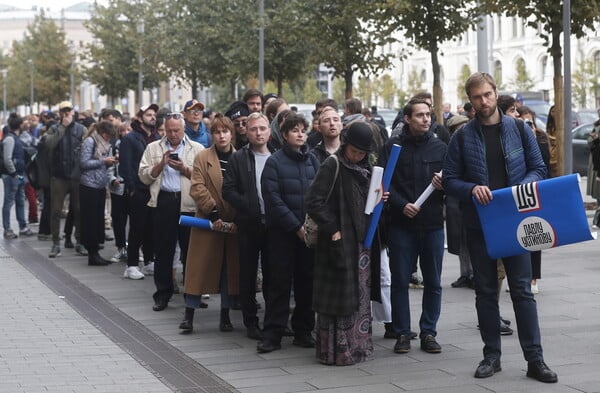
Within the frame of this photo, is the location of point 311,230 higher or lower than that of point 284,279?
higher

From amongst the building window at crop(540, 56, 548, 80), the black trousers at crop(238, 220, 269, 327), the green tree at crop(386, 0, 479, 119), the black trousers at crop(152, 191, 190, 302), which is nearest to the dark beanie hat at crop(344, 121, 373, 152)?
the black trousers at crop(238, 220, 269, 327)

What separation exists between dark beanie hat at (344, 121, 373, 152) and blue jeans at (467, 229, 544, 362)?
0.94 meters

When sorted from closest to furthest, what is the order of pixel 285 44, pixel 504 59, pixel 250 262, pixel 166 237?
1. pixel 250 262
2. pixel 166 237
3. pixel 285 44
4. pixel 504 59

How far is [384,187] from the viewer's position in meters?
8.81

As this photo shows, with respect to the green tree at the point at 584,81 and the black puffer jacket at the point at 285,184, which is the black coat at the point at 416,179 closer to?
the black puffer jacket at the point at 285,184

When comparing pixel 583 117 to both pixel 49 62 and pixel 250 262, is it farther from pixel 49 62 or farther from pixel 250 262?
pixel 49 62

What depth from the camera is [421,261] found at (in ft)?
30.1

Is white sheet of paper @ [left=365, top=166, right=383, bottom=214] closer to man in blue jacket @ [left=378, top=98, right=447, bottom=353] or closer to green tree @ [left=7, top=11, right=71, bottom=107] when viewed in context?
man in blue jacket @ [left=378, top=98, right=447, bottom=353]

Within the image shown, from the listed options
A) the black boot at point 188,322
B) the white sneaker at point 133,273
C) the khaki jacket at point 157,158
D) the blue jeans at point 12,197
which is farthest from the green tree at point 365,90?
the black boot at point 188,322

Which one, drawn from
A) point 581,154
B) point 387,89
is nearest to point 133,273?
point 581,154

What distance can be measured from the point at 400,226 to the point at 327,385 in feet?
5.24

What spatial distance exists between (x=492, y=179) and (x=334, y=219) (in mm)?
1165

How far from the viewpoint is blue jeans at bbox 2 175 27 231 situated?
19.2 m

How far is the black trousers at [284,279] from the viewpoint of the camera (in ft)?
30.7
